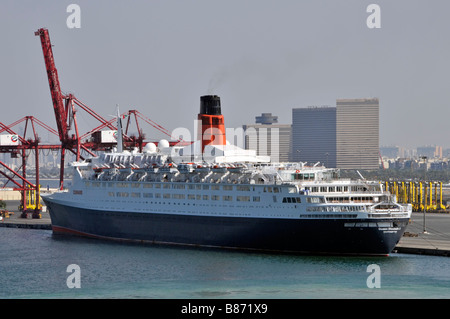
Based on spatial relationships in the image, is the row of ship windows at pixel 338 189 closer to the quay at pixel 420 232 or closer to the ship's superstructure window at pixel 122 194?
the quay at pixel 420 232

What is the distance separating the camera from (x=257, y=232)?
5744 cm

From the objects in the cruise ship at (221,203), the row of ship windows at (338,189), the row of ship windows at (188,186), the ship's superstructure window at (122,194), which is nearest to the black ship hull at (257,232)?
the cruise ship at (221,203)

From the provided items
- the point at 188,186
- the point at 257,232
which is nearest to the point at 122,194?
the point at 188,186

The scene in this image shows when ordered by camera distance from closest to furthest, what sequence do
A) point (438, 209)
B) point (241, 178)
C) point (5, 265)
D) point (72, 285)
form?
point (72, 285) < point (5, 265) < point (241, 178) < point (438, 209)

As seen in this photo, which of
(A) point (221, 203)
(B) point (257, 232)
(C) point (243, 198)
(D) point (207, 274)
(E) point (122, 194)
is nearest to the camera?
(D) point (207, 274)

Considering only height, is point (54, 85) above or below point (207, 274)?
above

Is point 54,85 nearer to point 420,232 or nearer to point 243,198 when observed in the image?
point 243,198

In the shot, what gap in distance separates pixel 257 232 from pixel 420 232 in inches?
718

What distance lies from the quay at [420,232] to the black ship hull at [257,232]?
2.76 meters

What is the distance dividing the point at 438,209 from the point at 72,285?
2747 inches

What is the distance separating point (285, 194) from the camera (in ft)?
186
